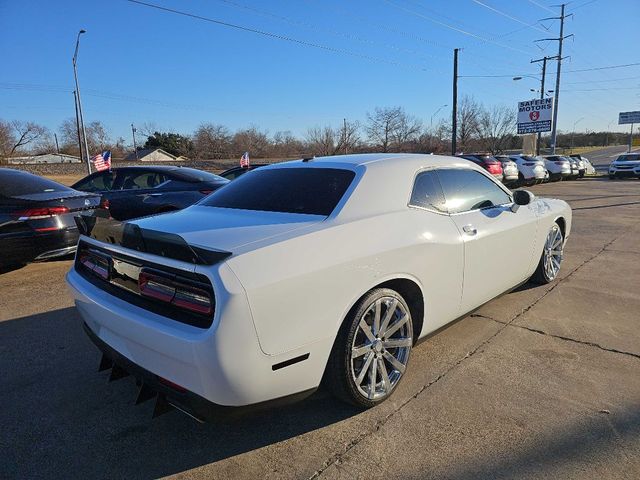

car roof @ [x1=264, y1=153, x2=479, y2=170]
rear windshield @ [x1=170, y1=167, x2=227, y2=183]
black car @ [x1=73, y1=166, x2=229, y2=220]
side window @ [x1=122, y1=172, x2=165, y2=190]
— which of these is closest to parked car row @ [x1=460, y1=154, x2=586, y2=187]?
rear windshield @ [x1=170, y1=167, x2=227, y2=183]

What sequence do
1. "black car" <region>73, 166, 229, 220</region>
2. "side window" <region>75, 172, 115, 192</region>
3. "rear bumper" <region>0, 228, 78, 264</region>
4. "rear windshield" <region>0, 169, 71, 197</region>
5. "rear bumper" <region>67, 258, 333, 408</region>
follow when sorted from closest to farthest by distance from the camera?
"rear bumper" <region>67, 258, 333, 408</region> < "rear bumper" <region>0, 228, 78, 264</region> < "rear windshield" <region>0, 169, 71, 197</region> < "black car" <region>73, 166, 229, 220</region> < "side window" <region>75, 172, 115, 192</region>

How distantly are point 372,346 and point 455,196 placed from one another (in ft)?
4.75

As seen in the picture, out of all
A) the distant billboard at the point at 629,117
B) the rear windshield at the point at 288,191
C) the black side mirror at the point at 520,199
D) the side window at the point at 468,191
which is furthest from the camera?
the distant billboard at the point at 629,117

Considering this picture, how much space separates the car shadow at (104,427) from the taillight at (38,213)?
2465 millimetres

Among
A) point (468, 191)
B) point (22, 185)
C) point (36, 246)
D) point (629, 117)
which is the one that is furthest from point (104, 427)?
point (629, 117)

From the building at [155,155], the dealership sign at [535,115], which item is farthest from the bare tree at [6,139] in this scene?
the dealership sign at [535,115]

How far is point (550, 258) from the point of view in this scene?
480 centimetres

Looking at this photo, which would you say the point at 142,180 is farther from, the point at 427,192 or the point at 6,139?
the point at 6,139

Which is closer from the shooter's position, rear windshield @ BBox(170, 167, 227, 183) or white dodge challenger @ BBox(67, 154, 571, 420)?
white dodge challenger @ BBox(67, 154, 571, 420)

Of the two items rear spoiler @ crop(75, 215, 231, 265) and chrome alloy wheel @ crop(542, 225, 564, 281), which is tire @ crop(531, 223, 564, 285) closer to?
chrome alloy wheel @ crop(542, 225, 564, 281)

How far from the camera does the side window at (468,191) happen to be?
3.30m

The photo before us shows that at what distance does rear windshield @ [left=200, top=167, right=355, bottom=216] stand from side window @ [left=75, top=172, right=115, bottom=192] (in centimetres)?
511

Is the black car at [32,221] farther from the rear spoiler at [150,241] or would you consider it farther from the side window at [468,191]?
the side window at [468,191]

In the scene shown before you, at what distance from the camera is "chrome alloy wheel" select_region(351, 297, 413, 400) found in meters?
2.49
